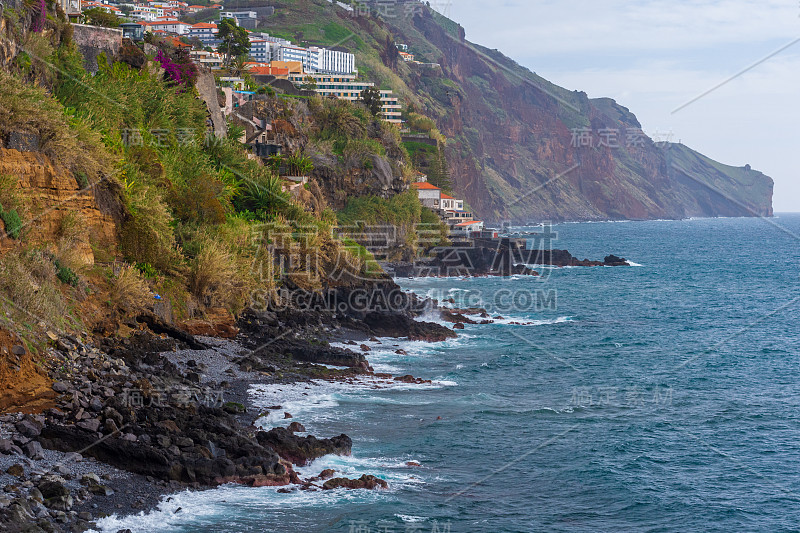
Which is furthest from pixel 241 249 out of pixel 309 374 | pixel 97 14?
pixel 97 14

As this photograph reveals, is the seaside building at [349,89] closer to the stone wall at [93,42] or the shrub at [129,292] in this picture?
the stone wall at [93,42]

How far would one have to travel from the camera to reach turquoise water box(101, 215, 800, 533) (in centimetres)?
1720

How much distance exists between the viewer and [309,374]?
91.8 feet

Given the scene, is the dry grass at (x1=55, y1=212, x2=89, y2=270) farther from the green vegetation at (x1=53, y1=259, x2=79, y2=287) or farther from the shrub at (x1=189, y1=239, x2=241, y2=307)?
the shrub at (x1=189, y1=239, x2=241, y2=307)

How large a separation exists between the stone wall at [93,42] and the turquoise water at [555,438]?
72.9 ft

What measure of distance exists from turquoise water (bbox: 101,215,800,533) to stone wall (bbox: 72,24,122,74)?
72.9 ft

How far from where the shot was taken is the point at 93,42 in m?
42.7

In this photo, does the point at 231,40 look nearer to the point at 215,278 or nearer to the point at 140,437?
the point at 215,278

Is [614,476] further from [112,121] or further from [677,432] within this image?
[112,121]

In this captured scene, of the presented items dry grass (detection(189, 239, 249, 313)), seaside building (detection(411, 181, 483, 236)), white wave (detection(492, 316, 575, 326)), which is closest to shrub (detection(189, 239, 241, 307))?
dry grass (detection(189, 239, 249, 313))

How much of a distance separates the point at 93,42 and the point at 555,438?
33216 mm

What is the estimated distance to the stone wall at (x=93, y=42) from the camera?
1642 inches

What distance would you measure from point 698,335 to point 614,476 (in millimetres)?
29027

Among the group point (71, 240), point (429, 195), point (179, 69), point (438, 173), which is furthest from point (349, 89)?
point (71, 240)
